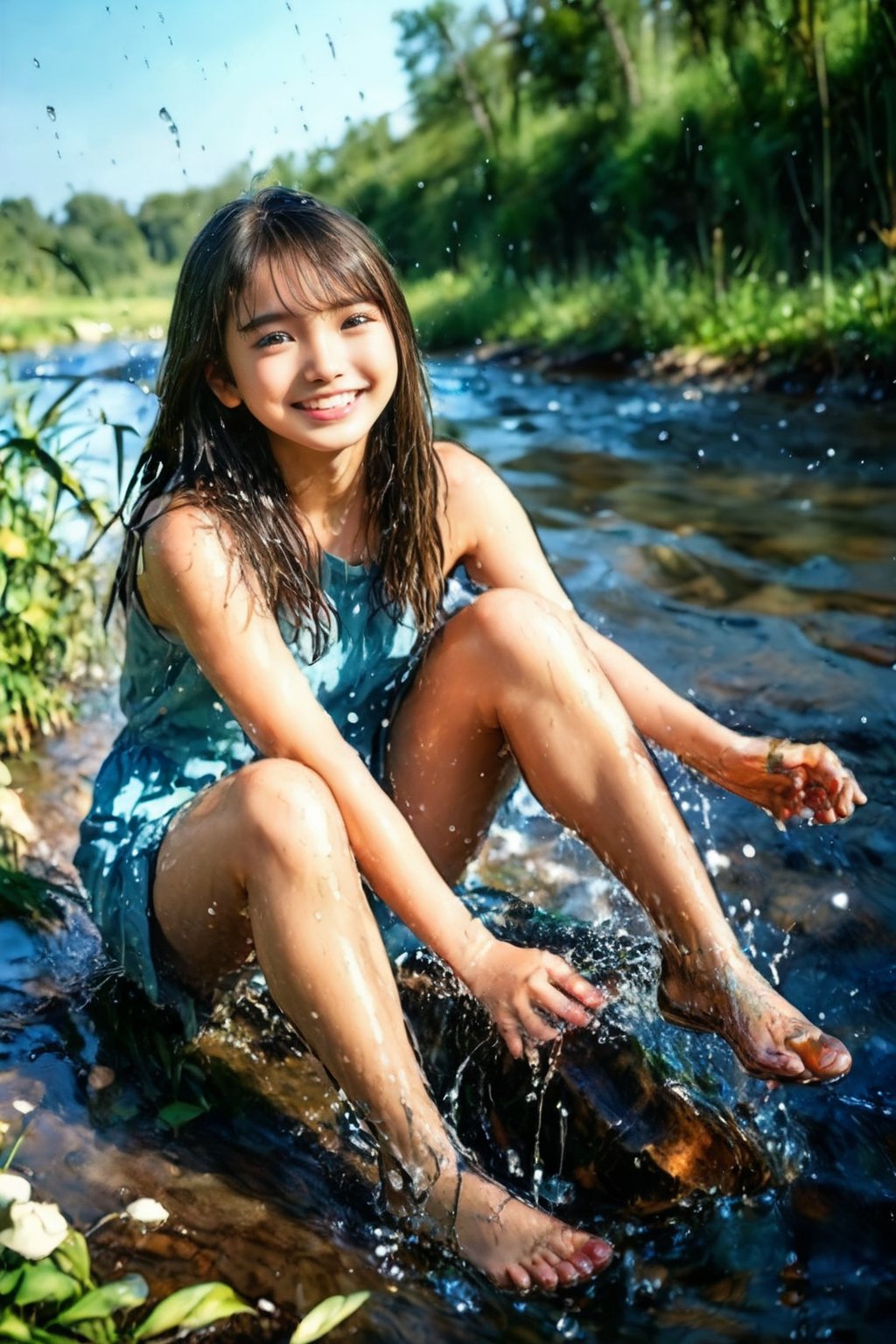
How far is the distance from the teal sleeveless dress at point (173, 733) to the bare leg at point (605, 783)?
0.54 ft

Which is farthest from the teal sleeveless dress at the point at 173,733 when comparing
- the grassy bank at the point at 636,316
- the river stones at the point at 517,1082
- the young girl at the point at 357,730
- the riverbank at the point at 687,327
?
the riverbank at the point at 687,327

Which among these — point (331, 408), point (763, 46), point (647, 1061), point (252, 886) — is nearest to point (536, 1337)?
point (647, 1061)

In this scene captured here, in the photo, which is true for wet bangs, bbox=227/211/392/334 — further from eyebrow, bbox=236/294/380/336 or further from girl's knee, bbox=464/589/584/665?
girl's knee, bbox=464/589/584/665

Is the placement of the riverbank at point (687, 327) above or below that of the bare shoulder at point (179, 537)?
below

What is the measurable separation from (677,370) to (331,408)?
21.4 feet

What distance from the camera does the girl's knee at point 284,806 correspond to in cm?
191

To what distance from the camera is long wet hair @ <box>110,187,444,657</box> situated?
221cm

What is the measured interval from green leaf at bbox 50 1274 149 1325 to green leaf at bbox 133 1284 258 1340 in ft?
0.10

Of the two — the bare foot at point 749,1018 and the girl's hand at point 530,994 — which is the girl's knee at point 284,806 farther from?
the bare foot at point 749,1018

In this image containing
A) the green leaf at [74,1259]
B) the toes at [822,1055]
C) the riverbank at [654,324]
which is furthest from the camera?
the riverbank at [654,324]

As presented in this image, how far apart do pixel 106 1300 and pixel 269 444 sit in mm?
1390

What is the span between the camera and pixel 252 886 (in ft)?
6.38

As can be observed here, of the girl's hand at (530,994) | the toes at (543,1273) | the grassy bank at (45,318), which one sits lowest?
the toes at (543,1273)

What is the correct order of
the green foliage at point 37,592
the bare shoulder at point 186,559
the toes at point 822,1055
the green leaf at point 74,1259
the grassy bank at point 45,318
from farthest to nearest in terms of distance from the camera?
the grassy bank at point 45,318 < the green foliage at point 37,592 < the bare shoulder at point 186,559 < the toes at point 822,1055 < the green leaf at point 74,1259
